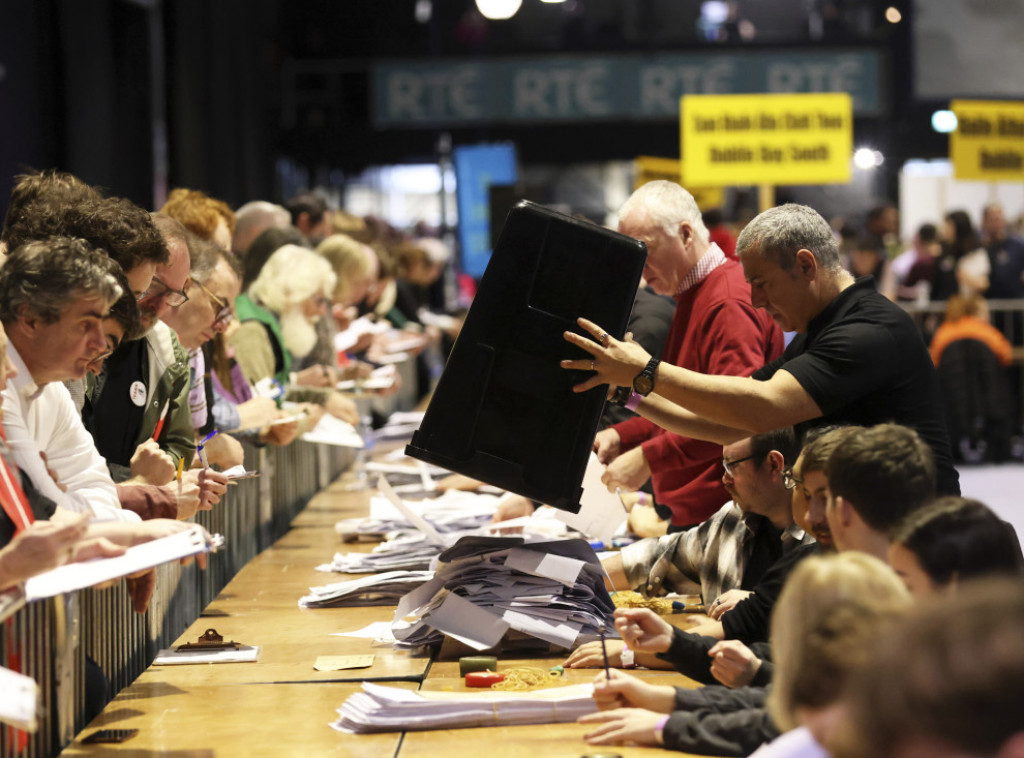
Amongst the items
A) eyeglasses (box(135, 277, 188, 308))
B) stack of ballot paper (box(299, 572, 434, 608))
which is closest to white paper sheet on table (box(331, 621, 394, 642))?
stack of ballot paper (box(299, 572, 434, 608))

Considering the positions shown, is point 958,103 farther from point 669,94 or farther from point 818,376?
point 818,376

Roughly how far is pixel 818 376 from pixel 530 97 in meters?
13.7

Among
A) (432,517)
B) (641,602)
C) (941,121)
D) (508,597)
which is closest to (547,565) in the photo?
(508,597)

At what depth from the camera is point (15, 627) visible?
7.14ft

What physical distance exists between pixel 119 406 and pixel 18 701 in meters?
1.64

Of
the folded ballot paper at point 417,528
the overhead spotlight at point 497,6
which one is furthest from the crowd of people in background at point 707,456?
the overhead spotlight at point 497,6

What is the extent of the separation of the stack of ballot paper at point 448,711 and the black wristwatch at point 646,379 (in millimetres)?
845

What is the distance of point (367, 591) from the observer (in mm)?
3576

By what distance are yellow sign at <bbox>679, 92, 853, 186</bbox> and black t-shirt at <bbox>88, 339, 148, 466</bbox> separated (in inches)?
261

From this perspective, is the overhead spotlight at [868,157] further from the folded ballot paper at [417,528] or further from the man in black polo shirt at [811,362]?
the man in black polo shirt at [811,362]

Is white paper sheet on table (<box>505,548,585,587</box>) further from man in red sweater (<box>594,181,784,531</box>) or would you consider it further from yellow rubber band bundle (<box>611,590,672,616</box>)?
man in red sweater (<box>594,181,784,531</box>)

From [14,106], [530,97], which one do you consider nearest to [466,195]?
[530,97]

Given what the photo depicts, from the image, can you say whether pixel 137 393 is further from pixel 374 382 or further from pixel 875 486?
pixel 374 382

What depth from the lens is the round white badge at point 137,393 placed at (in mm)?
3436
